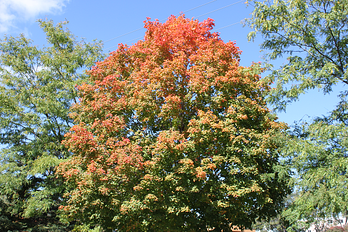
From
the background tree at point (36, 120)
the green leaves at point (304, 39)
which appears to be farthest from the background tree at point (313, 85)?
the background tree at point (36, 120)

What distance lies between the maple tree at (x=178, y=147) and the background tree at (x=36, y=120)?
13.4ft

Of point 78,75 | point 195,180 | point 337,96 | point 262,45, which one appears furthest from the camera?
point 78,75

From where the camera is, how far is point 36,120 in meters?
16.3

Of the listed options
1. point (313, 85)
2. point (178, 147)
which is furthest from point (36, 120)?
point (313, 85)

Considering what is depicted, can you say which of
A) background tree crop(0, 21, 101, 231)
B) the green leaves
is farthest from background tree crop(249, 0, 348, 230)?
background tree crop(0, 21, 101, 231)

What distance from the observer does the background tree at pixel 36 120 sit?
14783 millimetres

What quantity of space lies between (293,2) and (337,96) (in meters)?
4.35

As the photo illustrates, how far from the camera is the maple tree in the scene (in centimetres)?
960

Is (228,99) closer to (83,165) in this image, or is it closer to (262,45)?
(262,45)

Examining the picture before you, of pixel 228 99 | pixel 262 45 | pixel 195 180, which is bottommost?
pixel 195 180

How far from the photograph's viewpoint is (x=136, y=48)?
13312mm

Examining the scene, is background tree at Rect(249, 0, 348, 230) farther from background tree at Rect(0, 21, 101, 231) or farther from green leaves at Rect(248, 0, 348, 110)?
background tree at Rect(0, 21, 101, 231)

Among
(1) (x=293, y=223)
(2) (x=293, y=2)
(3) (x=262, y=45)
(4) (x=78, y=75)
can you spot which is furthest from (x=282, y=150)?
(4) (x=78, y=75)

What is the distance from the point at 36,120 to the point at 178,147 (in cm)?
1107
